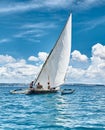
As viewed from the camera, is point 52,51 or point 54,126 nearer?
point 54,126

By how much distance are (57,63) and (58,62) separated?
288 mm

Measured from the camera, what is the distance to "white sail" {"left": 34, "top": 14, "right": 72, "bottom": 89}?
67.5 meters

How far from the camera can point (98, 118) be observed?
29891 mm

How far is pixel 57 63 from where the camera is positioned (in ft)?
224

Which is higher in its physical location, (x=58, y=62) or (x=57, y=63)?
(x=58, y=62)

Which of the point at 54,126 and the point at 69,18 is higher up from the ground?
the point at 69,18

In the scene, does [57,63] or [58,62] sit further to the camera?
[57,63]

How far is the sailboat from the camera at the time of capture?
221ft

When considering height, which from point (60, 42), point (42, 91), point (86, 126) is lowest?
point (86, 126)

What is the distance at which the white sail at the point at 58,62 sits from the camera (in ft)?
221

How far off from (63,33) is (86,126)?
43.8 metres

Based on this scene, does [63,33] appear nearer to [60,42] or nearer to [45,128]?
[60,42]

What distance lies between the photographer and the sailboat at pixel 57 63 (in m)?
67.5

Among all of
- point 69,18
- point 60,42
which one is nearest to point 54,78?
point 60,42
